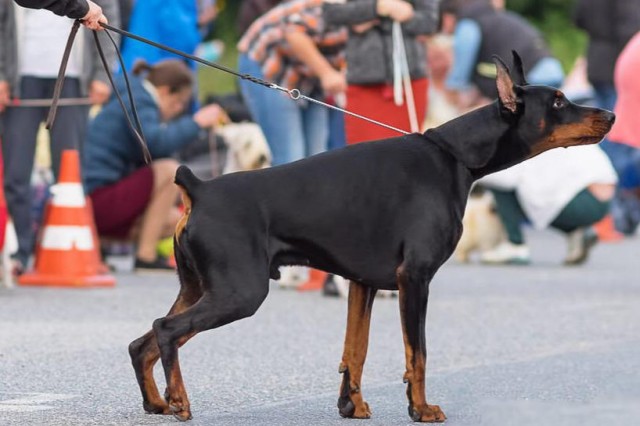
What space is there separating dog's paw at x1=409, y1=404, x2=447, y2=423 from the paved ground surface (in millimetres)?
71

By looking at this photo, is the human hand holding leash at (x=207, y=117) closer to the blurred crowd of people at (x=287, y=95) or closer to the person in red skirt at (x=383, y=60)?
the blurred crowd of people at (x=287, y=95)

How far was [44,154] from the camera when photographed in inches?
567

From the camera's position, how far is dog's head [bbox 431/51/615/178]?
20.0ft

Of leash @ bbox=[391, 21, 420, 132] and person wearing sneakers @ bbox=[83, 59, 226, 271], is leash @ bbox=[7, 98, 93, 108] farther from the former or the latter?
leash @ bbox=[391, 21, 420, 132]

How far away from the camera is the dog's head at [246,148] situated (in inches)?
503

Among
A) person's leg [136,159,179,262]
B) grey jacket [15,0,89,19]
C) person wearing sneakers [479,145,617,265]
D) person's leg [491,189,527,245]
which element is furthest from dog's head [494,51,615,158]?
person's leg [491,189,527,245]

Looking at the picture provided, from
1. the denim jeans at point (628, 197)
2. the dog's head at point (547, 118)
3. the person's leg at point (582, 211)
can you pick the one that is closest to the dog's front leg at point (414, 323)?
the dog's head at point (547, 118)

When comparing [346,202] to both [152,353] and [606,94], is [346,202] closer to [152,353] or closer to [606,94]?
[152,353]

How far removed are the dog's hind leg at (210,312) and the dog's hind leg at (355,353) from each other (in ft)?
A: 1.65

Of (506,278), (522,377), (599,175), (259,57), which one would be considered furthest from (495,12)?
(522,377)

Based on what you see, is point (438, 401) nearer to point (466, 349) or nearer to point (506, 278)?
point (466, 349)

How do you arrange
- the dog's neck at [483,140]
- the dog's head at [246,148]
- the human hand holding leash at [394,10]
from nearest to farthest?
1. the dog's neck at [483,140]
2. the human hand holding leash at [394,10]
3. the dog's head at [246,148]

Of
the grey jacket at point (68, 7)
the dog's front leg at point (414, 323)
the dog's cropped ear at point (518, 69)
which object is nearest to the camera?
the dog's front leg at point (414, 323)

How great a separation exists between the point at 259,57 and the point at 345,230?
510cm
